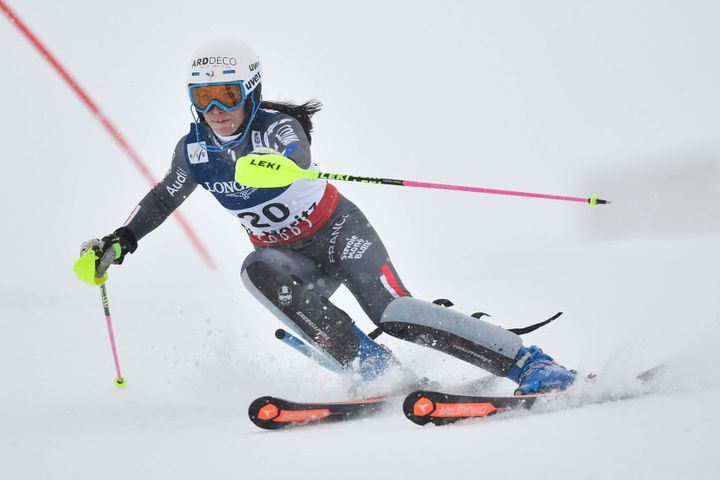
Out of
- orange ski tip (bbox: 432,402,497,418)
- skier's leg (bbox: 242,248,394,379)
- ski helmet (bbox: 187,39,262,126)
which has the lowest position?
orange ski tip (bbox: 432,402,497,418)

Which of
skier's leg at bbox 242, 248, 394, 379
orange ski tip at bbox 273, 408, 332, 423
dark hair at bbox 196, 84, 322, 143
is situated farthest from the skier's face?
orange ski tip at bbox 273, 408, 332, 423

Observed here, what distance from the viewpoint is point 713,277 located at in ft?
18.2

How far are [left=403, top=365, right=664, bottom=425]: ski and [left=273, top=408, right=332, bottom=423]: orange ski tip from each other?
0.46m

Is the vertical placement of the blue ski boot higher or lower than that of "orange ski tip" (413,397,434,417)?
higher

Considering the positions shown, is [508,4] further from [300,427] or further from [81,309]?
[300,427]

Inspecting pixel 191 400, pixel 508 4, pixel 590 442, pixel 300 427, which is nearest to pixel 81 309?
pixel 191 400

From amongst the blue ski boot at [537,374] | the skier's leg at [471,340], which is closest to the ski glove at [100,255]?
the skier's leg at [471,340]

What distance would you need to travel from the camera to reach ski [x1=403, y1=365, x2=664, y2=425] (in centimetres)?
237

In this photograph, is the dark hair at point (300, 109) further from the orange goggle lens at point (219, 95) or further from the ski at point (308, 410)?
the ski at point (308, 410)

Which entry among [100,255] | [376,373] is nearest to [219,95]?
[100,255]

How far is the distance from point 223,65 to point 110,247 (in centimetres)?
95

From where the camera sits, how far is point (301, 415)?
267 centimetres

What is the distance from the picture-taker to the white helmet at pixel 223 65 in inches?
124

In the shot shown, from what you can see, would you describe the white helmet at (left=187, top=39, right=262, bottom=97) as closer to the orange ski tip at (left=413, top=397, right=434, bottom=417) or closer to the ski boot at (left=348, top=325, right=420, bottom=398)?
the ski boot at (left=348, top=325, right=420, bottom=398)
